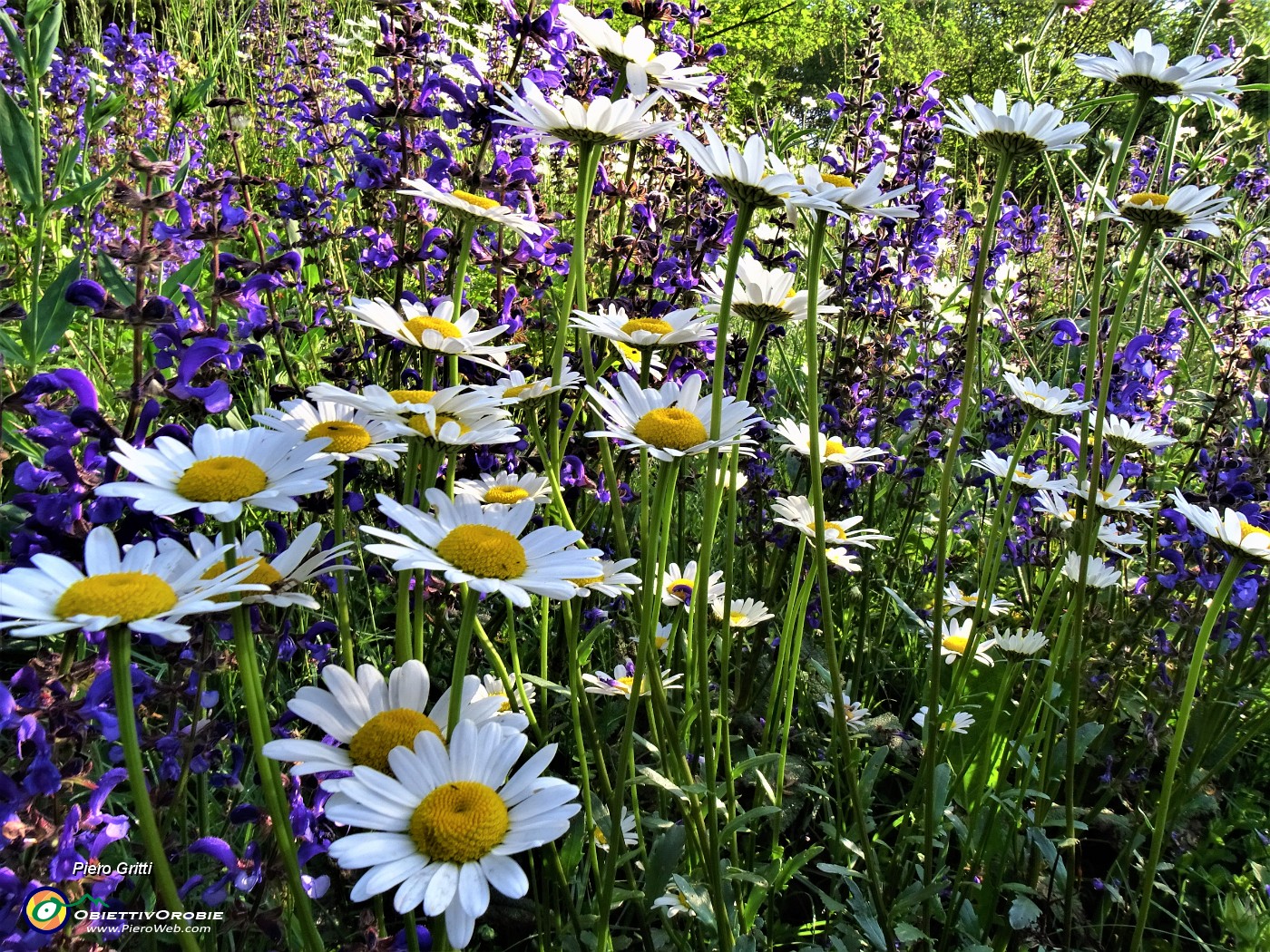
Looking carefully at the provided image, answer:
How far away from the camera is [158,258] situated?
4.45 ft

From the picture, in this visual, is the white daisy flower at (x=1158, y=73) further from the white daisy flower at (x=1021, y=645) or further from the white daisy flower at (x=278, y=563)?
the white daisy flower at (x=278, y=563)

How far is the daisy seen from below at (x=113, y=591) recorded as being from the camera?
75 centimetres

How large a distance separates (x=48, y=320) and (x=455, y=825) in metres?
1.29

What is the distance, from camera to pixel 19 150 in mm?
1438

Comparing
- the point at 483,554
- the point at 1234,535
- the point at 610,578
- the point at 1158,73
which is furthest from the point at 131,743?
the point at 1158,73

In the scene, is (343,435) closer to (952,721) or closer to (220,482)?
(220,482)

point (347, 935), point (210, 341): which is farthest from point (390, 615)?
point (210, 341)

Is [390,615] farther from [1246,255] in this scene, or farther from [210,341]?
[1246,255]

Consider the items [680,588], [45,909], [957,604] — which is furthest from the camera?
[957,604]

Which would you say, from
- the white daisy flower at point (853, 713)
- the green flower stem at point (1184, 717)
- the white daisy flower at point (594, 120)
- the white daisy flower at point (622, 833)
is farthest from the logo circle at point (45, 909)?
the green flower stem at point (1184, 717)

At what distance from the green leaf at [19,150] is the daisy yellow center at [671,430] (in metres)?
1.13

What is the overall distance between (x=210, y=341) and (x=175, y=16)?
596 cm

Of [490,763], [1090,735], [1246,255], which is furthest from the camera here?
[1246,255]

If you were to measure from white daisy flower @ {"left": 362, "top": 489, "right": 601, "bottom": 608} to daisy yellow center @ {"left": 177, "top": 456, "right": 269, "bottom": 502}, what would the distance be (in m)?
0.15
